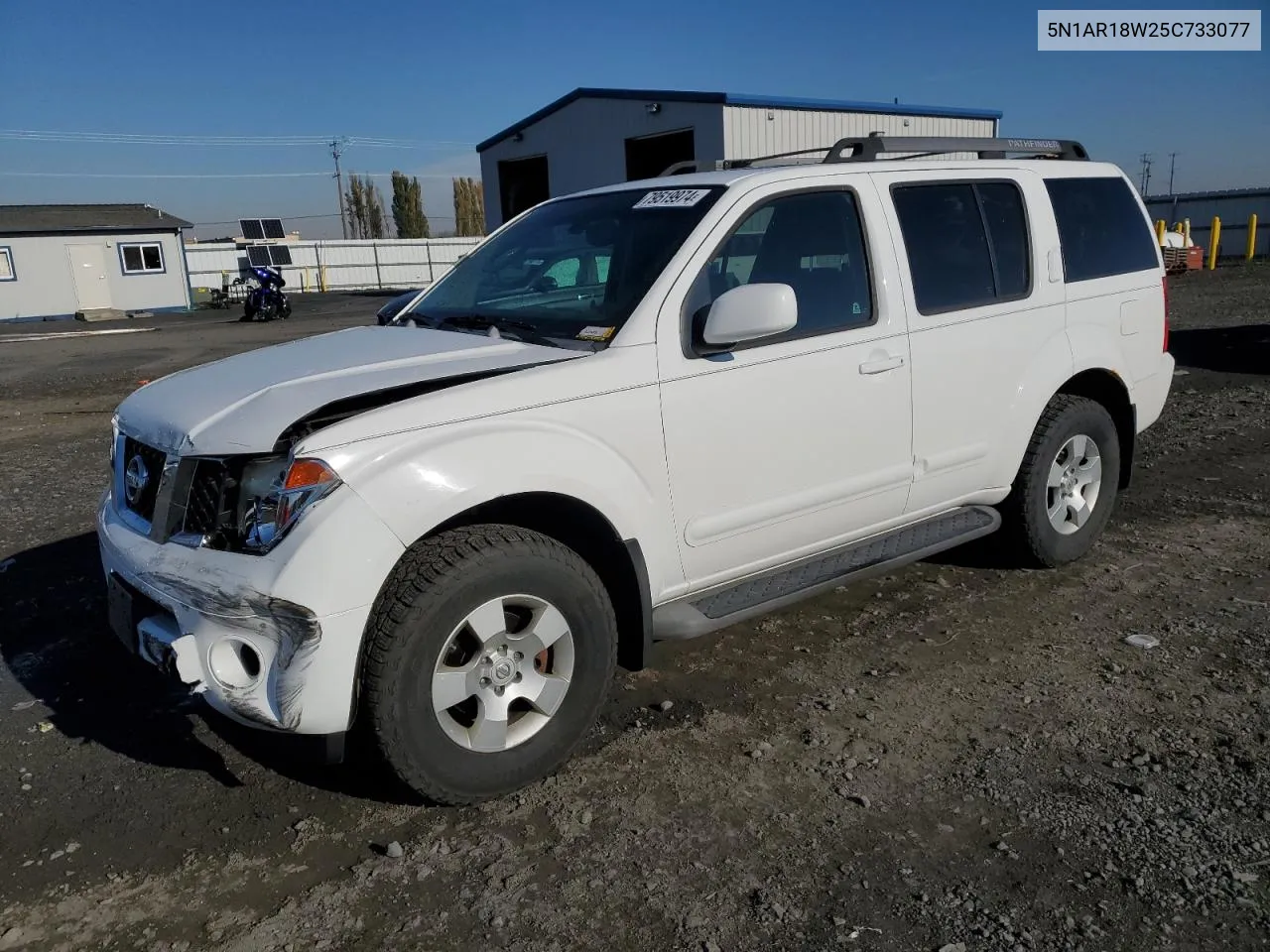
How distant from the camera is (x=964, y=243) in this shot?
14.3 feet

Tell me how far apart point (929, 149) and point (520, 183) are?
26.9 metres

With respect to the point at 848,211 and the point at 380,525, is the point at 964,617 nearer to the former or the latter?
the point at 848,211

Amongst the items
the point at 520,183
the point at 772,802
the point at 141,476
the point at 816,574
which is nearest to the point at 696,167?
the point at 816,574

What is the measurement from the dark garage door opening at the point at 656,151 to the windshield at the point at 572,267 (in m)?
19.7

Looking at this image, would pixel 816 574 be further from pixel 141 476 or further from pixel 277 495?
pixel 141 476

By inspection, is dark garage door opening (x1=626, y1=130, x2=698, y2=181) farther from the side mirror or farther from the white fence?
the side mirror

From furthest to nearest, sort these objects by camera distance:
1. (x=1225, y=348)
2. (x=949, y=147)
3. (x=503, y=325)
→ (x=1225, y=348), (x=949, y=147), (x=503, y=325)

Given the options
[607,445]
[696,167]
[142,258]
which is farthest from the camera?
[142,258]

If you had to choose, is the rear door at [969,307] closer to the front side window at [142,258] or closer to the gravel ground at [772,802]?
the gravel ground at [772,802]

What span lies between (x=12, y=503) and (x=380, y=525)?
5.54 m

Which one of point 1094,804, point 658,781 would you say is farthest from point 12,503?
point 1094,804

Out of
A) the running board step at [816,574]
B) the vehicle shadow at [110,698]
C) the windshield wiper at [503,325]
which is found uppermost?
the windshield wiper at [503,325]

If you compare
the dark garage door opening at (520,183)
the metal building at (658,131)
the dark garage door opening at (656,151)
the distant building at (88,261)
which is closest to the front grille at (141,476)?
the metal building at (658,131)

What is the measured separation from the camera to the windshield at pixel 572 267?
357 cm
